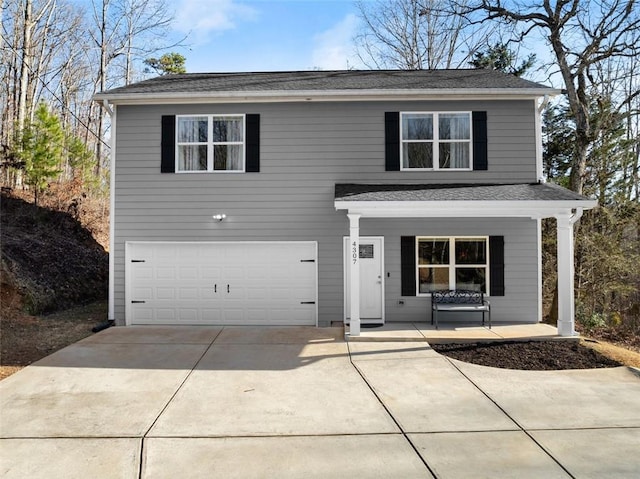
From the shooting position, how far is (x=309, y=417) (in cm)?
475

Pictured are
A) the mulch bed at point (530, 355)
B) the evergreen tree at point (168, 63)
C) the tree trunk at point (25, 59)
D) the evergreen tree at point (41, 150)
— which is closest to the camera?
the mulch bed at point (530, 355)

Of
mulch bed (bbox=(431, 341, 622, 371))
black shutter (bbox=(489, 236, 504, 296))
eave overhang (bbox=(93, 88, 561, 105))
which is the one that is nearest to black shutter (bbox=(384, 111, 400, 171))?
eave overhang (bbox=(93, 88, 561, 105))

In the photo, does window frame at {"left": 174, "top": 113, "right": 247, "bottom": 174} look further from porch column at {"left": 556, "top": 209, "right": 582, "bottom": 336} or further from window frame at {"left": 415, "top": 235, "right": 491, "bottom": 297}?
porch column at {"left": 556, "top": 209, "right": 582, "bottom": 336}

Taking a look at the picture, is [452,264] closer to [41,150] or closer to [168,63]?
[41,150]

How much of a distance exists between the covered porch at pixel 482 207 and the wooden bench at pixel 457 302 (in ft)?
4.72

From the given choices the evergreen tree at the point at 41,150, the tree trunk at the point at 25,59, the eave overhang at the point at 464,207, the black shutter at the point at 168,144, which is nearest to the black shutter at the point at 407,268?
the eave overhang at the point at 464,207

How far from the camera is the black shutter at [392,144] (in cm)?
931

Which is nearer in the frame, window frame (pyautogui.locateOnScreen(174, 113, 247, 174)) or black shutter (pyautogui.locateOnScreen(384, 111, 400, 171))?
black shutter (pyautogui.locateOnScreen(384, 111, 400, 171))

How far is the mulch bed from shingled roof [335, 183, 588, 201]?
2630mm

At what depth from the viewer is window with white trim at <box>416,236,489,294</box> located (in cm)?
931

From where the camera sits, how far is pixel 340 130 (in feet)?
30.8

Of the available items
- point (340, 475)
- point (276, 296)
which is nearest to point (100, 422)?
point (340, 475)

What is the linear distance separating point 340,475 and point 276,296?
6.06 m

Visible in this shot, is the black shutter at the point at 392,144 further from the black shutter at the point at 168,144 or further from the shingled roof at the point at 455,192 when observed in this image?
the black shutter at the point at 168,144
